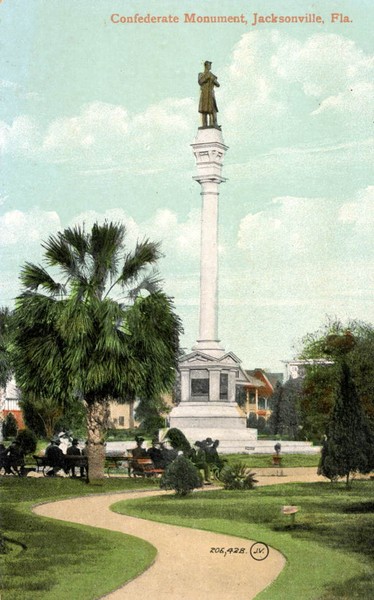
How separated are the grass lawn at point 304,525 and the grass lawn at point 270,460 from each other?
2746mm

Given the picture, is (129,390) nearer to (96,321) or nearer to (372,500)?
(96,321)

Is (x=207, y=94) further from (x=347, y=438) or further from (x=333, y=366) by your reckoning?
(x=333, y=366)

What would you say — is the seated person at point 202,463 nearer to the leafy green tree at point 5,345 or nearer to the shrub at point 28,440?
the leafy green tree at point 5,345

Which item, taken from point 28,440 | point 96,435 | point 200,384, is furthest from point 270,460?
point 200,384

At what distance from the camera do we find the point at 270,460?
904 inches

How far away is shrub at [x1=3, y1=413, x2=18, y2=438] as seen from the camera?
26750mm

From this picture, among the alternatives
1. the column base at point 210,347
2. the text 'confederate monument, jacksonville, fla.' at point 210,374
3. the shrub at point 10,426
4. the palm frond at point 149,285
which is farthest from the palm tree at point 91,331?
the column base at point 210,347

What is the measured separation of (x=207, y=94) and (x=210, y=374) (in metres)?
15.8

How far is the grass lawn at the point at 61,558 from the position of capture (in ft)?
44.4

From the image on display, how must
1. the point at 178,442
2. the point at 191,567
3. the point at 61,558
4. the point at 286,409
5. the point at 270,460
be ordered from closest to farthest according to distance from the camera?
1. the point at 191,567
2. the point at 61,558
3. the point at 270,460
4. the point at 178,442
5. the point at 286,409

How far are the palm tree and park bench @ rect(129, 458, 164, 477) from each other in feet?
5.62

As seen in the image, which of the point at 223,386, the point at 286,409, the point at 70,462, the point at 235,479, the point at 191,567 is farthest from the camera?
the point at 223,386

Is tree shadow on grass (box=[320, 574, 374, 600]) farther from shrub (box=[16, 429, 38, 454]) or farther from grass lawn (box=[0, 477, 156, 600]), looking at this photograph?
shrub (box=[16, 429, 38, 454])

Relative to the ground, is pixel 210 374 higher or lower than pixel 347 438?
higher
